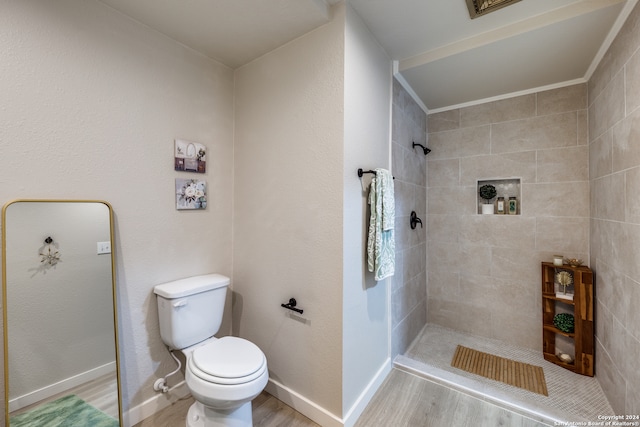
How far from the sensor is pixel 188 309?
61.9 inches

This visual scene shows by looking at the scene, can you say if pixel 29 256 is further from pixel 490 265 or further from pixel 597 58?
pixel 597 58

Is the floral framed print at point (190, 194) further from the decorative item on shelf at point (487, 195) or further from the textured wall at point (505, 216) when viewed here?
the decorative item on shelf at point (487, 195)

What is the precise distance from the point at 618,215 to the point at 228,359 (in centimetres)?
246

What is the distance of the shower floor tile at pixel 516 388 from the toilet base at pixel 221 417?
4.01 feet

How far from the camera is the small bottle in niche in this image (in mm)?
2508

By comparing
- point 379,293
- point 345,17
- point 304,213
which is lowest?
point 379,293

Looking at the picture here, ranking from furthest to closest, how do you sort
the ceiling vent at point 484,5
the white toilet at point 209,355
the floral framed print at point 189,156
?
the floral framed print at point 189,156 < the ceiling vent at point 484,5 < the white toilet at point 209,355

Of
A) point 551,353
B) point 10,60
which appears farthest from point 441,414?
point 10,60

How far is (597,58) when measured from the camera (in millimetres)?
1877

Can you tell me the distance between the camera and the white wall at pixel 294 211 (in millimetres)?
1515

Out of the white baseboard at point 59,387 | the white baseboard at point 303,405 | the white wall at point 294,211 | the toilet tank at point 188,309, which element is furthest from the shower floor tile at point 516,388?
the white baseboard at point 59,387

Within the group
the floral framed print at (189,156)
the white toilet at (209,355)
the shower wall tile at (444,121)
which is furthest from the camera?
the shower wall tile at (444,121)

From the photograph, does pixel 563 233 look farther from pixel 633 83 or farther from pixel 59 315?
pixel 59 315

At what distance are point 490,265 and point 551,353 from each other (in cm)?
83
